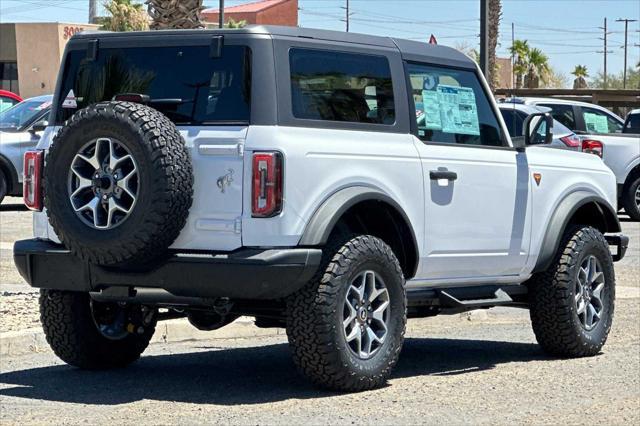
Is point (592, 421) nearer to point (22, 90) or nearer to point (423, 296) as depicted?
Result: point (423, 296)

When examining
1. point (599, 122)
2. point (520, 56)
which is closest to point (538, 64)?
point (520, 56)

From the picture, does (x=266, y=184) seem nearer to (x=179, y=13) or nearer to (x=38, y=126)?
(x=179, y=13)

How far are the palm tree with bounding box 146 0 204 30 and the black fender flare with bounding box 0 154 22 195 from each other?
10.8 feet

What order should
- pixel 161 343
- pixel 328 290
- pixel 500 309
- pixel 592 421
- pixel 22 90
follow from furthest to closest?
1. pixel 22 90
2. pixel 500 309
3. pixel 161 343
4. pixel 328 290
5. pixel 592 421

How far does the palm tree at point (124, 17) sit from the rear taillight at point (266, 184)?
6622 cm

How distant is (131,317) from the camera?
9.01 metres

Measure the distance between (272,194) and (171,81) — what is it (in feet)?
3.33

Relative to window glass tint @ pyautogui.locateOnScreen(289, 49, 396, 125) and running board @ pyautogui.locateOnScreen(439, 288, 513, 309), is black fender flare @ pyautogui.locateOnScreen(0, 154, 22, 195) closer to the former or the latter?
running board @ pyautogui.locateOnScreen(439, 288, 513, 309)

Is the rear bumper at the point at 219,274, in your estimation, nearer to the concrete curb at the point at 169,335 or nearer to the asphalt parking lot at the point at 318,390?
the asphalt parking lot at the point at 318,390

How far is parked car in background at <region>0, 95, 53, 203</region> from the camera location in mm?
21078

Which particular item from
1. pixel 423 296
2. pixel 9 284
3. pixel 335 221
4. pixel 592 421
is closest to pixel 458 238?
pixel 423 296

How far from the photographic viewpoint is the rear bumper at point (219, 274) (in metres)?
7.51

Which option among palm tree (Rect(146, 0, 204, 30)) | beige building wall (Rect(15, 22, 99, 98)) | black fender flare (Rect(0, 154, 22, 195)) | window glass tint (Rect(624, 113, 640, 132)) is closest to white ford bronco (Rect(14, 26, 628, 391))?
palm tree (Rect(146, 0, 204, 30))

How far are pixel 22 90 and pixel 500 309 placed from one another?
63.1 m
